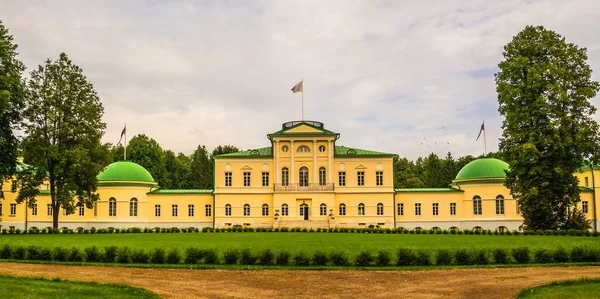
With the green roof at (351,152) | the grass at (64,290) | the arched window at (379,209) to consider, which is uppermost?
the green roof at (351,152)

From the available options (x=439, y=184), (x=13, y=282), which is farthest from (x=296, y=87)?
(x=13, y=282)

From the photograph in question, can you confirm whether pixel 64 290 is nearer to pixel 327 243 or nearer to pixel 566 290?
pixel 566 290

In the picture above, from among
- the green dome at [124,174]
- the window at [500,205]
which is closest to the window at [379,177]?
the window at [500,205]

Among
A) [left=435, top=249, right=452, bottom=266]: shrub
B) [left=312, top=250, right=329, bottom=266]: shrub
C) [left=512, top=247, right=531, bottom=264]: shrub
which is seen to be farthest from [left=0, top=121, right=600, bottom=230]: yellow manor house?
[left=312, top=250, right=329, bottom=266]: shrub

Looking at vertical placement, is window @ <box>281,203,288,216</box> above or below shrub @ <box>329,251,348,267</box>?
above

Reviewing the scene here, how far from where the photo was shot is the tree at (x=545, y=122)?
34.1 m

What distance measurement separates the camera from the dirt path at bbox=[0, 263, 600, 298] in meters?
13.4

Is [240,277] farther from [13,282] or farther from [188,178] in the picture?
[188,178]

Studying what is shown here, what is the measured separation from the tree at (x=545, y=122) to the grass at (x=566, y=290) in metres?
20.6

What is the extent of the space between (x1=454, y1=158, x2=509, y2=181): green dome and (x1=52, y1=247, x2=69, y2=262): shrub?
3807 cm

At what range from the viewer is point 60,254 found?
20.0 meters

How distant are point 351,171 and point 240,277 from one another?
36.6 metres

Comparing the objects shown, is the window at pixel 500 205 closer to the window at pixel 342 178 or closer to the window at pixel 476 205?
the window at pixel 476 205

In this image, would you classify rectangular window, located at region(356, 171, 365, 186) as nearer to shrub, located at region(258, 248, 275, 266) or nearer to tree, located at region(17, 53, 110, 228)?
tree, located at region(17, 53, 110, 228)
